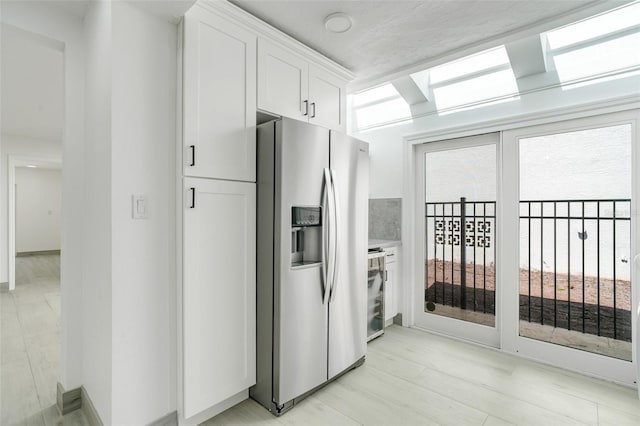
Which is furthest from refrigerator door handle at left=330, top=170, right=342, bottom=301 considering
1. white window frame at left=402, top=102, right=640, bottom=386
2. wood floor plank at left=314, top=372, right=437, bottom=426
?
white window frame at left=402, top=102, right=640, bottom=386

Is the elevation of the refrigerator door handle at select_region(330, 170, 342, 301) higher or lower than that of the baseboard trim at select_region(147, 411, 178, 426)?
higher

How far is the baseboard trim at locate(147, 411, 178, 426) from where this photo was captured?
1684 mm

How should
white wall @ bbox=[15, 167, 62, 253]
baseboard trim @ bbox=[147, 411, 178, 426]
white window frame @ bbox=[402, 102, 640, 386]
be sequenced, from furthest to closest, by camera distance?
white wall @ bbox=[15, 167, 62, 253]
white window frame @ bbox=[402, 102, 640, 386]
baseboard trim @ bbox=[147, 411, 178, 426]

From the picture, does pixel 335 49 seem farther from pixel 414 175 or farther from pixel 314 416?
pixel 314 416

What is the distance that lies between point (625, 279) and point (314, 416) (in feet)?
8.29

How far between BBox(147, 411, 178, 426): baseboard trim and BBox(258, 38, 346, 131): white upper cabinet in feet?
6.31

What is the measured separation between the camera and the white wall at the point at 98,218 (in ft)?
5.12

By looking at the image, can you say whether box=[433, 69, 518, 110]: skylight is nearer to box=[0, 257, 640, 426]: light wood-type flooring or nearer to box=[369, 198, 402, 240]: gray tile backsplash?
box=[369, 198, 402, 240]: gray tile backsplash

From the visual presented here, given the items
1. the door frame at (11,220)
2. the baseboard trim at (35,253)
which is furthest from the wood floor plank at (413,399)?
the baseboard trim at (35,253)

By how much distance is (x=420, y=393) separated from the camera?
2.18 meters

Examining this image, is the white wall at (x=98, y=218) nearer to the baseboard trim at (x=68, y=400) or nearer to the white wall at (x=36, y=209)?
the baseboard trim at (x=68, y=400)

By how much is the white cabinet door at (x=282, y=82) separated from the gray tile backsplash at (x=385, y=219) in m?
1.69

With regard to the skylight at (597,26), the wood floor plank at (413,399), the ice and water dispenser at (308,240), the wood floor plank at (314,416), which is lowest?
the wood floor plank at (413,399)

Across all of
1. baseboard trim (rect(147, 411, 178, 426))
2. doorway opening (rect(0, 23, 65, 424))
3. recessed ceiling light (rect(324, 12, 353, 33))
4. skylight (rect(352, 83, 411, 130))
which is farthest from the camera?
skylight (rect(352, 83, 411, 130))
